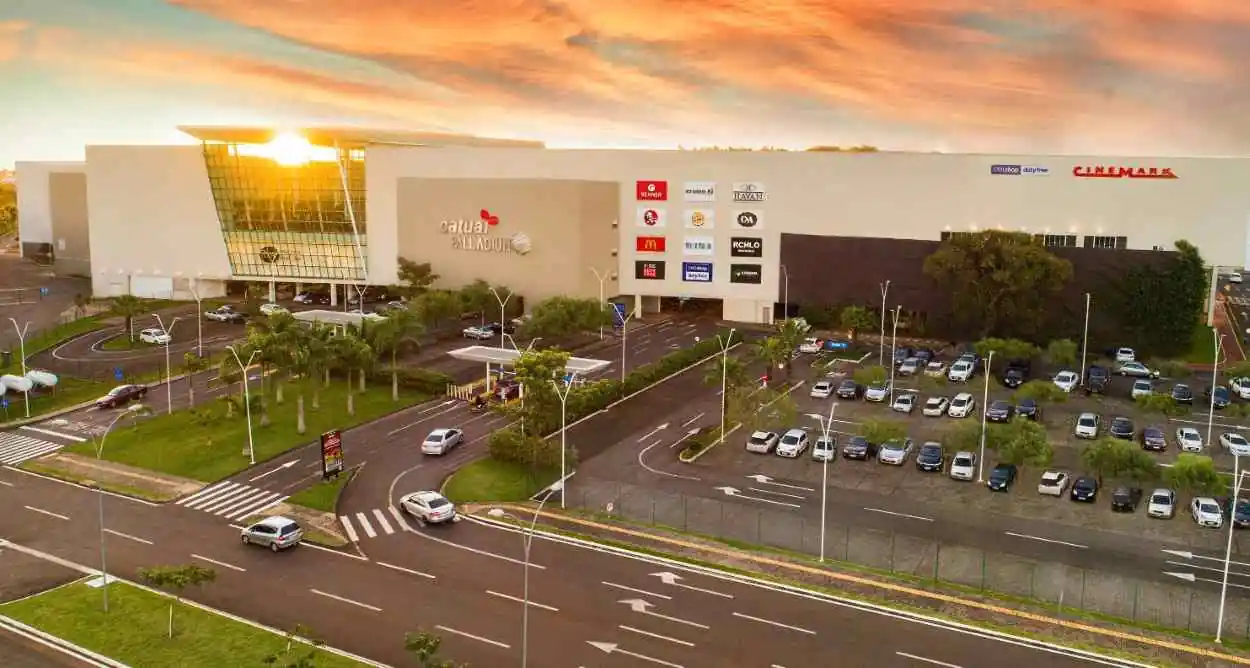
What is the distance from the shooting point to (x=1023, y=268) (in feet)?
273

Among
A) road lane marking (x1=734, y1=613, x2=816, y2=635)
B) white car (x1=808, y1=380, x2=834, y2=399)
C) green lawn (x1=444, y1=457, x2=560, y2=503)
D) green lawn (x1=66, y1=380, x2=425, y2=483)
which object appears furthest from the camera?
white car (x1=808, y1=380, x2=834, y2=399)

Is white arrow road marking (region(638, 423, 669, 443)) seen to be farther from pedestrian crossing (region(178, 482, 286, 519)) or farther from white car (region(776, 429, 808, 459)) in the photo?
pedestrian crossing (region(178, 482, 286, 519))

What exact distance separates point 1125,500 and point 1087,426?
47.1ft

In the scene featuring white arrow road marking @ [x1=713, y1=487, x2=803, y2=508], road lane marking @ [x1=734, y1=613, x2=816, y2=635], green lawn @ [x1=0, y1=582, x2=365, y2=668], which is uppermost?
white arrow road marking @ [x1=713, y1=487, x2=803, y2=508]

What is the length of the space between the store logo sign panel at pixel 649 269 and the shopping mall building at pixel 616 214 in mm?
173

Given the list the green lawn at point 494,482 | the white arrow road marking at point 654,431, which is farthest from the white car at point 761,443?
the green lawn at point 494,482

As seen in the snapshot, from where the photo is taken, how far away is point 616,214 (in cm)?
10875

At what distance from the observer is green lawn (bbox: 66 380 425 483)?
5412cm

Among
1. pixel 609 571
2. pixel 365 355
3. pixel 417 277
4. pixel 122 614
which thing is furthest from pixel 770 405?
pixel 417 277

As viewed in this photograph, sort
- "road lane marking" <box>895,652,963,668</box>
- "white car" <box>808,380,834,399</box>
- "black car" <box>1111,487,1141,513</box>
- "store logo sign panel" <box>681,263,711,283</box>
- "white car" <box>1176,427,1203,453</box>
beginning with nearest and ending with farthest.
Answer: "road lane marking" <box>895,652,963,668</box> → "black car" <box>1111,487,1141,513</box> → "white car" <box>1176,427,1203,453</box> → "white car" <box>808,380,834,399</box> → "store logo sign panel" <box>681,263,711,283</box>

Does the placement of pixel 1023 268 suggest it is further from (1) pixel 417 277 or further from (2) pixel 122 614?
(2) pixel 122 614

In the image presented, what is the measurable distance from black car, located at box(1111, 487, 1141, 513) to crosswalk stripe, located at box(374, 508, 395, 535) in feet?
118

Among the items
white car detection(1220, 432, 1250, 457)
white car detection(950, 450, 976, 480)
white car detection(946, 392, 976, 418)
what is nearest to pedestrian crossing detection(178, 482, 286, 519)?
white car detection(950, 450, 976, 480)

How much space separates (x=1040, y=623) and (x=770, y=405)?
25.7 m
